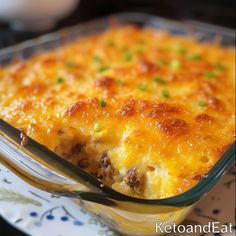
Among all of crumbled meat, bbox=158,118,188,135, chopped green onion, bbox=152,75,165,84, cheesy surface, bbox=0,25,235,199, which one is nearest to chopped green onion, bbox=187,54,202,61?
cheesy surface, bbox=0,25,235,199

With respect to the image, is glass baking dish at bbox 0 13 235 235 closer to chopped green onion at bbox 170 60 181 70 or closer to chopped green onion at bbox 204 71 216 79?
chopped green onion at bbox 204 71 216 79

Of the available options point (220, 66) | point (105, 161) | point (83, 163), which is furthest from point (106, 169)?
point (220, 66)

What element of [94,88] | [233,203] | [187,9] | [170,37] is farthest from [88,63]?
[187,9]

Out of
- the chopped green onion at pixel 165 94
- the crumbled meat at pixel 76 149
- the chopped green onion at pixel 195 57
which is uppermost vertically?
the chopped green onion at pixel 195 57

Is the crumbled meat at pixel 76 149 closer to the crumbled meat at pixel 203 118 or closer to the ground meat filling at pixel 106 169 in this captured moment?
the ground meat filling at pixel 106 169

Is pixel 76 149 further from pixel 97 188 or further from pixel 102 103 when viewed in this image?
pixel 97 188

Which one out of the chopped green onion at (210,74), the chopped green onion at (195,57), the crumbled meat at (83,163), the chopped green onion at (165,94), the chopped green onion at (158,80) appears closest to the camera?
the crumbled meat at (83,163)

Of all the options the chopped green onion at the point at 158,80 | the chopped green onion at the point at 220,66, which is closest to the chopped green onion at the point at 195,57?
the chopped green onion at the point at 220,66

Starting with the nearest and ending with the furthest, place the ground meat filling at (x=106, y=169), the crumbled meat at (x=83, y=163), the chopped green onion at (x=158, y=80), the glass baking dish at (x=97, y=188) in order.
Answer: the glass baking dish at (x=97, y=188), the ground meat filling at (x=106, y=169), the crumbled meat at (x=83, y=163), the chopped green onion at (x=158, y=80)
